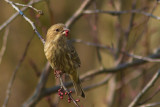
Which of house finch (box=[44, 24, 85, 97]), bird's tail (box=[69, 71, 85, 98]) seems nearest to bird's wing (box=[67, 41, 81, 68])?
house finch (box=[44, 24, 85, 97])

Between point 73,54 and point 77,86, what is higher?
point 73,54

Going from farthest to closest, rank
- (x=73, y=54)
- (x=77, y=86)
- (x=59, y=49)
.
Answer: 1. (x=77, y=86)
2. (x=73, y=54)
3. (x=59, y=49)

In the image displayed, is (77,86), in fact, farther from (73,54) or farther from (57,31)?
(57,31)

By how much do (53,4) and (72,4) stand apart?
0.64m

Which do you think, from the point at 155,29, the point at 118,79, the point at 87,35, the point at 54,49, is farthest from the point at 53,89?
the point at 87,35

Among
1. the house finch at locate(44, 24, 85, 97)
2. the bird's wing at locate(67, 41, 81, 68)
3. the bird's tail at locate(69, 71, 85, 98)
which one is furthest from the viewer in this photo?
the bird's tail at locate(69, 71, 85, 98)

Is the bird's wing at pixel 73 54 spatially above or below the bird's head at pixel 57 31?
below

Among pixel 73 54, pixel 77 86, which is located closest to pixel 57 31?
pixel 73 54

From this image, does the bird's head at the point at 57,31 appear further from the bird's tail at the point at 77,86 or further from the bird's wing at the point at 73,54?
the bird's tail at the point at 77,86

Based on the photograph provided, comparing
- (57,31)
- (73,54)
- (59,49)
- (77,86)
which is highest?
(57,31)

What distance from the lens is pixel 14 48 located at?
415 inches

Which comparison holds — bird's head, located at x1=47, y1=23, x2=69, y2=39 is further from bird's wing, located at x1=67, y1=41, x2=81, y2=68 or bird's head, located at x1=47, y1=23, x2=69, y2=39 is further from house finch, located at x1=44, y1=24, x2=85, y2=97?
bird's wing, located at x1=67, y1=41, x2=81, y2=68

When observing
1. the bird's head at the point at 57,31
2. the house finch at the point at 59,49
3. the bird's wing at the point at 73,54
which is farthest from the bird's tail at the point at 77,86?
the bird's head at the point at 57,31

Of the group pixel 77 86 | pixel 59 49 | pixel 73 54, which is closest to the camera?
pixel 59 49
